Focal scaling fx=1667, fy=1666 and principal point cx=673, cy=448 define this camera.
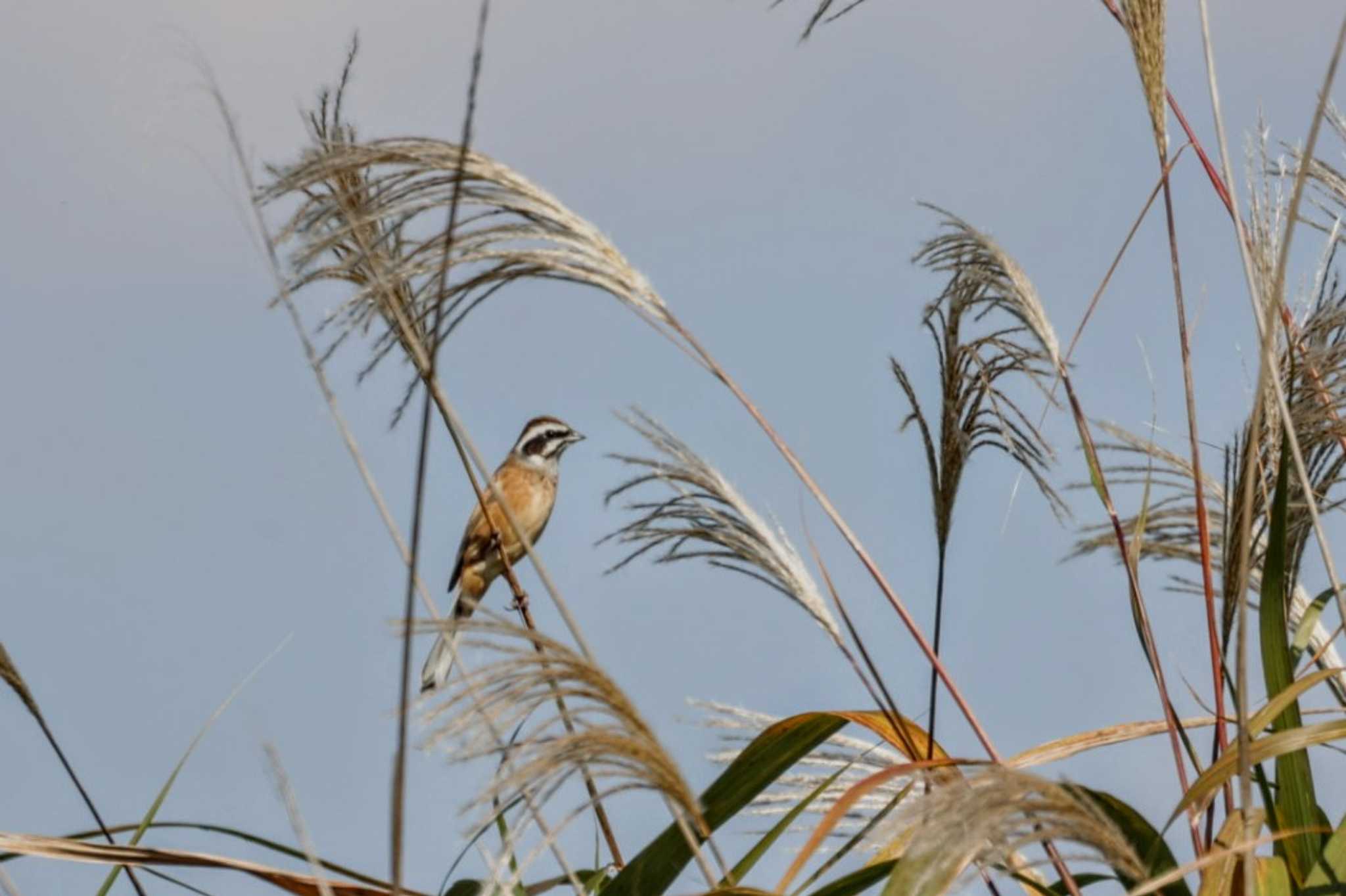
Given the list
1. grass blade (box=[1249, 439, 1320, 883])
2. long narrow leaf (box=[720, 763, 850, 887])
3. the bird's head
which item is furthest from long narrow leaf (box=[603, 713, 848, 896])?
the bird's head

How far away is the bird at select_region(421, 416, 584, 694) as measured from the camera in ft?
26.0

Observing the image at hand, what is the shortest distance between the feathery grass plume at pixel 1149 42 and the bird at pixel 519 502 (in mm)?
5152

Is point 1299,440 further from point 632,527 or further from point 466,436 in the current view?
point 466,436

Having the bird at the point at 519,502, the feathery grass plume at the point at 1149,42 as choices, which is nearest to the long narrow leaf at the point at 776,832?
the feathery grass plume at the point at 1149,42

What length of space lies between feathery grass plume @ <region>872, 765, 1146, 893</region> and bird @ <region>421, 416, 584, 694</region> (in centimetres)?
601

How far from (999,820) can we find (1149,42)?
1.63 m

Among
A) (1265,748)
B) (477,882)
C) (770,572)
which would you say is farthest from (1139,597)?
(477,882)

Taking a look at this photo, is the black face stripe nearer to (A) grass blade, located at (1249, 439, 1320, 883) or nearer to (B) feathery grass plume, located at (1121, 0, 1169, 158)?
(B) feathery grass plume, located at (1121, 0, 1169, 158)

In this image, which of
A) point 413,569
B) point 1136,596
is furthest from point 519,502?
point 413,569

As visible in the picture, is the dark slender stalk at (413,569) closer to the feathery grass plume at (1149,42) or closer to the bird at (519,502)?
the feathery grass plume at (1149,42)

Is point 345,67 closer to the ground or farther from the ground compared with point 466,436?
farther from the ground

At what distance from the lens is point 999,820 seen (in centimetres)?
151

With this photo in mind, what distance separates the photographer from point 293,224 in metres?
2.17

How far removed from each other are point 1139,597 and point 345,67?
61.6 inches
